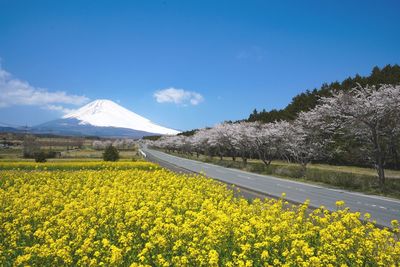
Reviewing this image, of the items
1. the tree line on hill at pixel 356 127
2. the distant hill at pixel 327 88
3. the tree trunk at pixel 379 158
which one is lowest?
the tree trunk at pixel 379 158

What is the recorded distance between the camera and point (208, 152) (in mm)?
92562

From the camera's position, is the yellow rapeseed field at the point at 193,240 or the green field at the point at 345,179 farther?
the green field at the point at 345,179

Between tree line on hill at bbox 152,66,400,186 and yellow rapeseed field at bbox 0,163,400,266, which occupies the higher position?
tree line on hill at bbox 152,66,400,186

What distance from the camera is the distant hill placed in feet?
157

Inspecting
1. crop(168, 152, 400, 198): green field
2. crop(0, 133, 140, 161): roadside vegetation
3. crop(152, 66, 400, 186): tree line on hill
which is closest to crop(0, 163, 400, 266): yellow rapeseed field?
crop(168, 152, 400, 198): green field

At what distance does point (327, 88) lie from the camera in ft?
202

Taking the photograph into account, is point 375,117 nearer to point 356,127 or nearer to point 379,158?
point 356,127

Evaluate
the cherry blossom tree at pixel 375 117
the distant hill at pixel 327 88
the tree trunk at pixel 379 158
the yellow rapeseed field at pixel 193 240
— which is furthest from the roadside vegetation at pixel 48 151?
the yellow rapeseed field at pixel 193 240

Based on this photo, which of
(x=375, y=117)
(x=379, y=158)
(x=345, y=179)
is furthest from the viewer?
(x=345, y=179)

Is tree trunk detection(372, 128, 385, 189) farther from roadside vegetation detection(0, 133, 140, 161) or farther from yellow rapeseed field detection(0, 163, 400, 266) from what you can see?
roadside vegetation detection(0, 133, 140, 161)

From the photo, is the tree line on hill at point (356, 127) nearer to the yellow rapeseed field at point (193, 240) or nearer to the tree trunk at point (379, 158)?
the tree trunk at point (379, 158)

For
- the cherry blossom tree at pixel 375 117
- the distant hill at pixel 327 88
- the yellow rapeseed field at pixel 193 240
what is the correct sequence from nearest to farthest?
the yellow rapeseed field at pixel 193 240 → the cherry blossom tree at pixel 375 117 → the distant hill at pixel 327 88

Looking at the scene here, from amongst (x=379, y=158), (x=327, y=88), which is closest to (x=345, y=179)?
(x=379, y=158)

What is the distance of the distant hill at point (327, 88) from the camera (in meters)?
48.0
